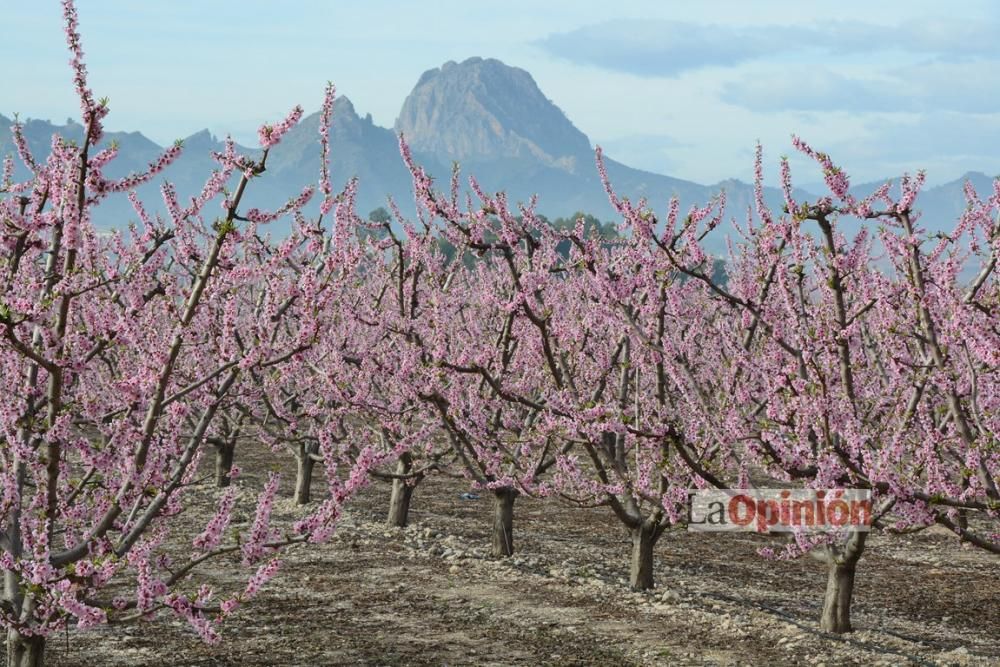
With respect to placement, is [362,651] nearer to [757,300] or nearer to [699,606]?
[699,606]

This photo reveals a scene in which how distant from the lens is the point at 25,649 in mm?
6113

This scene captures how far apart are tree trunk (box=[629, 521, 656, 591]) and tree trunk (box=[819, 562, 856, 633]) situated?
93.3 inches

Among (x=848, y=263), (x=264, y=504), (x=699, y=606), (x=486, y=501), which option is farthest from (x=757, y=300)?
(x=486, y=501)

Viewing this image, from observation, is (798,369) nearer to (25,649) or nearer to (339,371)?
(25,649)

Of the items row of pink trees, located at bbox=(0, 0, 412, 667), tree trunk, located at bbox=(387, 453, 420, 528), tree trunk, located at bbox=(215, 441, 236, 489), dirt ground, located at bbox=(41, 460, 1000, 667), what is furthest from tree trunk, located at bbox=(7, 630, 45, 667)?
tree trunk, located at bbox=(215, 441, 236, 489)

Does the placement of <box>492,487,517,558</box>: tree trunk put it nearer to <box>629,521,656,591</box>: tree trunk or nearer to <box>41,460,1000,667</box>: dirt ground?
<box>41,460,1000,667</box>: dirt ground

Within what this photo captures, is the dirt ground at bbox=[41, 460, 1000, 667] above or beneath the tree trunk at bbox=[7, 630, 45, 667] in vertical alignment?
beneath

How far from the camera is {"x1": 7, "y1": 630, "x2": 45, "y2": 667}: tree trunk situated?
6.09 meters

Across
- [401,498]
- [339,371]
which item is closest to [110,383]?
[339,371]

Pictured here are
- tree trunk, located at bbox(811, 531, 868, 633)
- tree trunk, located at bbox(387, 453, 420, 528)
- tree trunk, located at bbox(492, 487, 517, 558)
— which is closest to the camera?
tree trunk, located at bbox(811, 531, 868, 633)

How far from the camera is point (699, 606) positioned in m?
11.8

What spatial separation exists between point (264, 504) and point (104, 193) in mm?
1945

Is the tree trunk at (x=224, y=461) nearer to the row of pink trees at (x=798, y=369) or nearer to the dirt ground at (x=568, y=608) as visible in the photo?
the dirt ground at (x=568, y=608)

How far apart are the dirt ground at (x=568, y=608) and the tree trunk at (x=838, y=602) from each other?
0.54 feet
